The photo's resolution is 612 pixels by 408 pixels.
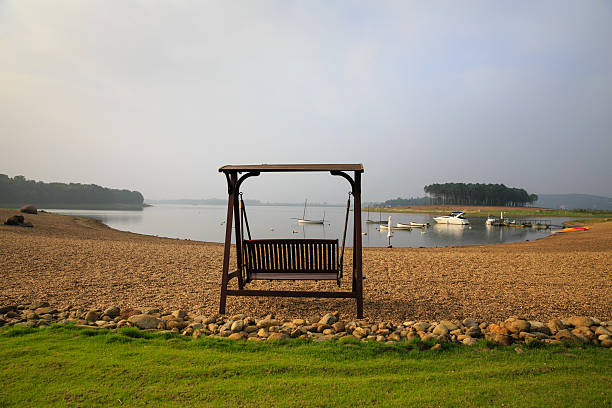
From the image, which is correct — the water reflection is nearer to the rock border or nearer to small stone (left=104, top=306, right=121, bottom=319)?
the rock border

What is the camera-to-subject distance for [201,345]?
13.4 feet

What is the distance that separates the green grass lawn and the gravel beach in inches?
68.3

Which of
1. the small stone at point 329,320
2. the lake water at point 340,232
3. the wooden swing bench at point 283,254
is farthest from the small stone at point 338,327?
the lake water at point 340,232

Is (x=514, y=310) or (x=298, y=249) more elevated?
(x=298, y=249)

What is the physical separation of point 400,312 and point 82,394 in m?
4.36

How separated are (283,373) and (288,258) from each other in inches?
118

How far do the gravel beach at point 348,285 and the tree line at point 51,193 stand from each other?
120900 millimetres

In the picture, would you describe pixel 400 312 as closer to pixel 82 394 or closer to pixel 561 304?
pixel 561 304

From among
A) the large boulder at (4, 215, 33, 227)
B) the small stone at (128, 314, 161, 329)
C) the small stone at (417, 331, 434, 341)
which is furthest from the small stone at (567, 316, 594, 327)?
the large boulder at (4, 215, 33, 227)

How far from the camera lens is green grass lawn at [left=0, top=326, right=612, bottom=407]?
299 centimetres

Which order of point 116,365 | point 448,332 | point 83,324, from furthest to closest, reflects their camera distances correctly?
1. point 83,324
2. point 448,332
3. point 116,365

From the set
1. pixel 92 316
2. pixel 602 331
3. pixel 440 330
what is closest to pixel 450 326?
pixel 440 330

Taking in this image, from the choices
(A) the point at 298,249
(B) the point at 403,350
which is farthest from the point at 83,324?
(B) the point at 403,350

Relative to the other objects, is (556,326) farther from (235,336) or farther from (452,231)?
(452,231)
